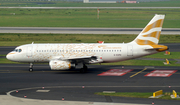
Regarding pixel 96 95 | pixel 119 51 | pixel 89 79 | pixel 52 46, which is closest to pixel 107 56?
pixel 119 51

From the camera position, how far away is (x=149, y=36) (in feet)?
134

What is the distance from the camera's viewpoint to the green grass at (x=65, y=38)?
237 ft

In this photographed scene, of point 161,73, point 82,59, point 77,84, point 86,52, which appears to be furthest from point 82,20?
point 77,84

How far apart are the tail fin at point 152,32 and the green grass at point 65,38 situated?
30.3 metres

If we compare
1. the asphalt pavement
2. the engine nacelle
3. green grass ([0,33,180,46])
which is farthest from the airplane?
green grass ([0,33,180,46])

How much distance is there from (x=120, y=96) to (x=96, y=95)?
2.63 meters

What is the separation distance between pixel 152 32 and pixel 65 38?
3983cm

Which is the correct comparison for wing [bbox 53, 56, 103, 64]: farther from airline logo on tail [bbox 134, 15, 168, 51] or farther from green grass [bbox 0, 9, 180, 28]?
green grass [bbox 0, 9, 180, 28]

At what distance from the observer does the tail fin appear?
40531 mm

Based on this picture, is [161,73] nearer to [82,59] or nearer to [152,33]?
[152,33]

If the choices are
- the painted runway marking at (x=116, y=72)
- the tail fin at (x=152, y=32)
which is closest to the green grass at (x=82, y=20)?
the tail fin at (x=152, y=32)

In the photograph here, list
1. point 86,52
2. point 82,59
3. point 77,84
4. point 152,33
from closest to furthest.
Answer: point 77,84, point 82,59, point 86,52, point 152,33

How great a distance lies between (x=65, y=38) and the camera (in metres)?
76.8

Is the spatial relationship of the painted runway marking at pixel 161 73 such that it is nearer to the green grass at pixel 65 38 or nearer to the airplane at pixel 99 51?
the airplane at pixel 99 51
